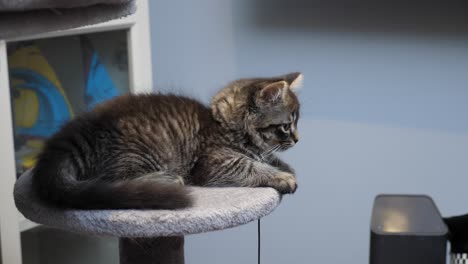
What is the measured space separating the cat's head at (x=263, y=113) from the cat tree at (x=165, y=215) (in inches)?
7.5

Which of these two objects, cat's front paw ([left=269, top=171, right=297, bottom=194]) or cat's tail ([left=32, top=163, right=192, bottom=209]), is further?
cat's front paw ([left=269, top=171, right=297, bottom=194])

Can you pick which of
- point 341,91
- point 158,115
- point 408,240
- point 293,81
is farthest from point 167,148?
point 341,91

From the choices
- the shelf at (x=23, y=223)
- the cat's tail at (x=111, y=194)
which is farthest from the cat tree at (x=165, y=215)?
the shelf at (x=23, y=223)

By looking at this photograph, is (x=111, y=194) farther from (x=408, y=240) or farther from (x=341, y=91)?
(x=341, y=91)

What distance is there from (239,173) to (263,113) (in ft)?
0.51

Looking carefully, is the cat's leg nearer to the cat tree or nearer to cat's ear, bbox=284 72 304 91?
the cat tree

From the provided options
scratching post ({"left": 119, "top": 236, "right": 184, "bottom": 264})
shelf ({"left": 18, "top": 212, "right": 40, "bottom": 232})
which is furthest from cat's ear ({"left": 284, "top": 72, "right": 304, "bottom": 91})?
shelf ({"left": 18, "top": 212, "right": 40, "bottom": 232})

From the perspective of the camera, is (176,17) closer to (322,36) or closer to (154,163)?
(322,36)

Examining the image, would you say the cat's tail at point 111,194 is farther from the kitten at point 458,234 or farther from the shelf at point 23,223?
the shelf at point 23,223

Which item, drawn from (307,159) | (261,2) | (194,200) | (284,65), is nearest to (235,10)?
(261,2)

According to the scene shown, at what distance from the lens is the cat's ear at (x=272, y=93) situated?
4.68 ft

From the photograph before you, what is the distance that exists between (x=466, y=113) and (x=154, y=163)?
1078mm

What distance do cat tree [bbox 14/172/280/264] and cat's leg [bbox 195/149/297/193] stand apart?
0.06 m

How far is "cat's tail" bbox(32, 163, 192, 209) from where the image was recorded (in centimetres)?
113
